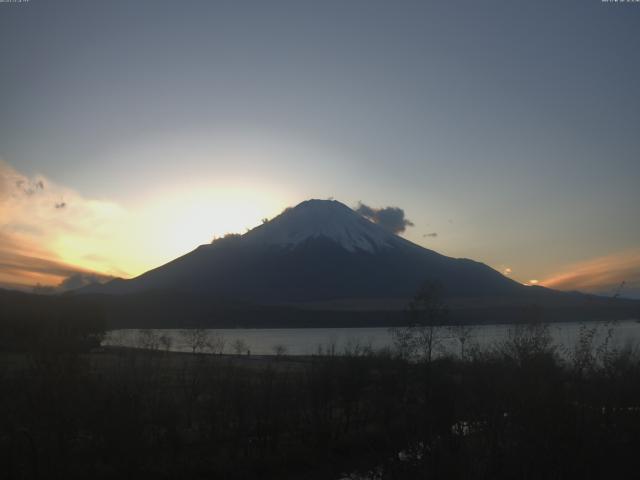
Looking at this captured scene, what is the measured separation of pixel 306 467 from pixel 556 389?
9.93 m

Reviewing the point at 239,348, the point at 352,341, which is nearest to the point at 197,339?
the point at 239,348

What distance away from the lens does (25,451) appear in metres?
12.6

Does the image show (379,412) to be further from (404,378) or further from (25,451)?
(25,451)

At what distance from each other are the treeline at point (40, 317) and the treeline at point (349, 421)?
740 inches

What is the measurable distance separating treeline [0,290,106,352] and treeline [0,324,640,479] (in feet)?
61.7

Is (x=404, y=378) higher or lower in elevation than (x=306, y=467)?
higher

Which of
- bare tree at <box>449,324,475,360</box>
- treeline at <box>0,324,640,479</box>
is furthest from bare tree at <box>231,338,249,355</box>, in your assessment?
treeline at <box>0,324,640,479</box>

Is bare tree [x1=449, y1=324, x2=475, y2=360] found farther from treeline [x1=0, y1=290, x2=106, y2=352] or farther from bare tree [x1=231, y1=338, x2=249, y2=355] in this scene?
bare tree [x1=231, y1=338, x2=249, y2=355]

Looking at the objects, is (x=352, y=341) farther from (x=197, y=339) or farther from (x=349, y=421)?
(x=349, y=421)

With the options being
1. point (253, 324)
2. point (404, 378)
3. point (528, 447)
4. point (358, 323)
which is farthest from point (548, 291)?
point (528, 447)

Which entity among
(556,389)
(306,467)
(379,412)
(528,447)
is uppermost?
(556,389)

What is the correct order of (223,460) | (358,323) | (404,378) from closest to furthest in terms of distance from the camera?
(223,460) → (404,378) → (358,323)

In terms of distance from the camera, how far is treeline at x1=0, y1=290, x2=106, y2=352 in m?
41.7

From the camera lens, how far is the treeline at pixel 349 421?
898cm
